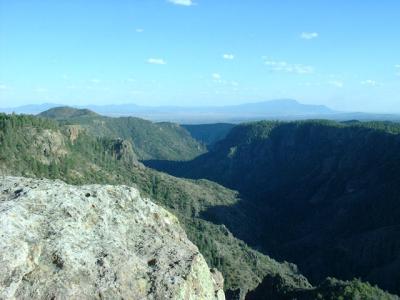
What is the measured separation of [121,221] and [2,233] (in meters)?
6.20

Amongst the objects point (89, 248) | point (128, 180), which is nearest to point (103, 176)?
point (128, 180)

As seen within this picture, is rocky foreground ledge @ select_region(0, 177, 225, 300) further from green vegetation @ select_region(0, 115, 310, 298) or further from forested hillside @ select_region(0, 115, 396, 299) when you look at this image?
green vegetation @ select_region(0, 115, 310, 298)

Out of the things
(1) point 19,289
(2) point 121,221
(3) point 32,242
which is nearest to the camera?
(1) point 19,289

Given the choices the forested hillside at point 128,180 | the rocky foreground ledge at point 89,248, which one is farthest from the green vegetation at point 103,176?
the rocky foreground ledge at point 89,248

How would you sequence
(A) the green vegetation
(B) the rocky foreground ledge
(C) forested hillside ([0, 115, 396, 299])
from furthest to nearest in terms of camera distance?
1. (A) the green vegetation
2. (C) forested hillside ([0, 115, 396, 299])
3. (B) the rocky foreground ledge

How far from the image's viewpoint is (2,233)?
67.1 ft

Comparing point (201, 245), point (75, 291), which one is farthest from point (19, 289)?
point (201, 245)

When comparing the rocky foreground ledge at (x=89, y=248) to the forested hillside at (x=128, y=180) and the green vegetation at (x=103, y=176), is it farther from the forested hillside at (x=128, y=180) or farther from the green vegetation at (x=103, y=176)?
the green vegetation at (x=103, y=176)

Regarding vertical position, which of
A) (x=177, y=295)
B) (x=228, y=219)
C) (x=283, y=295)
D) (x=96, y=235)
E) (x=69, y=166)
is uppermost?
(x=96, y=235)

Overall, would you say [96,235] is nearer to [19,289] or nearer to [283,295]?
[19,289]

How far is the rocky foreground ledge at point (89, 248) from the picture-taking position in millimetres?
19875

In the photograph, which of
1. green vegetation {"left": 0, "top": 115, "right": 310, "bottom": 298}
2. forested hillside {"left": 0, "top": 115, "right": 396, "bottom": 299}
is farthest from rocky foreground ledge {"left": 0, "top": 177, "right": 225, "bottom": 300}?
green vegetation {"left": 0, "top": 115, "right": 310, "bottom": 298}

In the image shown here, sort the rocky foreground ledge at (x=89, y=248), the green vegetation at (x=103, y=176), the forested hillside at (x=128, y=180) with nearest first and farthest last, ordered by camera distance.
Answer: the rocky foreground ledge at (x=89, y=248) < the forested hillside at (x=128, y=180) < the green vegetation at (x=103, y=176)

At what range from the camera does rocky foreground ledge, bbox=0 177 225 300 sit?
19.9 metres
